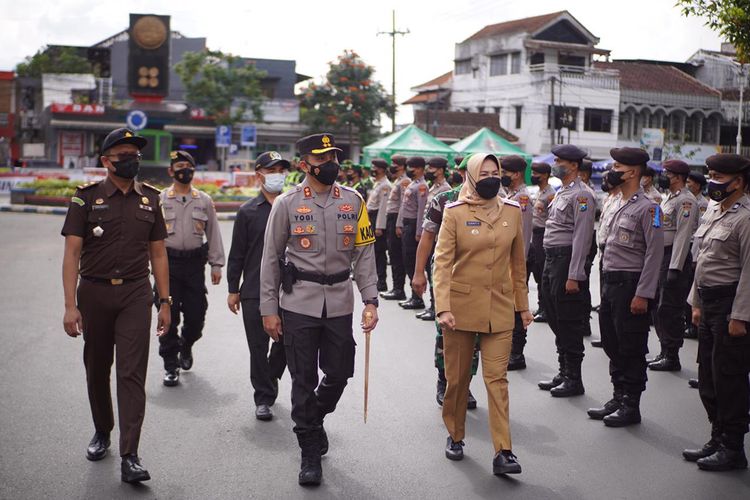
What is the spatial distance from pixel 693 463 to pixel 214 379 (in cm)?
421

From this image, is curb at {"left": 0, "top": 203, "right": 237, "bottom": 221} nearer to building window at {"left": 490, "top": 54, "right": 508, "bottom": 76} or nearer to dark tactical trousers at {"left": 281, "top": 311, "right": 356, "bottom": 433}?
dark tactical trousers at {"left": 281, "top": 311, "right": 356, "bottom": 433}

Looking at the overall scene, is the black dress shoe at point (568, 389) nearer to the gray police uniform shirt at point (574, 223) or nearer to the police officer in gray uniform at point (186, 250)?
the gray police uniform shirt at point (574, 223)

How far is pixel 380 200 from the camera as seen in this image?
49.7 ft

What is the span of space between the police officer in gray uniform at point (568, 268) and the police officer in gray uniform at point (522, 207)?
66 cm

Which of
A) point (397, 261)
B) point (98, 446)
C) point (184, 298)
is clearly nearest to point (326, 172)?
point (98, 446)

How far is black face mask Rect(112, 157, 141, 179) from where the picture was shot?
5.52 meters

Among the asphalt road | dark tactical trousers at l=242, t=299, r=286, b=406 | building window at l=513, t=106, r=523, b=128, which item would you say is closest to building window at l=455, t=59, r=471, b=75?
building window at l=513, t=106, r=523, b=128

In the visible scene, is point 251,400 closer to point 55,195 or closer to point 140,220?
point 140,220

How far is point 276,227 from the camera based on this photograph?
5.55 metres

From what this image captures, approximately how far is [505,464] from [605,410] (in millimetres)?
1798

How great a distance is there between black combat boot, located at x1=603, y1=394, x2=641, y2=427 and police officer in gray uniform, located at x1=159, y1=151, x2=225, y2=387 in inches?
141

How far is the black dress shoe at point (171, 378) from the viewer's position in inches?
307

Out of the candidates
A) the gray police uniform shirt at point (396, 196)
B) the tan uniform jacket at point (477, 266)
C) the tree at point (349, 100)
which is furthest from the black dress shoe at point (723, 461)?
the tree at point (349, 100)

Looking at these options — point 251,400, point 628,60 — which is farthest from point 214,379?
point 628,60
